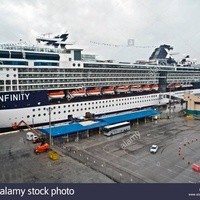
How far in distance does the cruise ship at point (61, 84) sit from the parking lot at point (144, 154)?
5.89 m

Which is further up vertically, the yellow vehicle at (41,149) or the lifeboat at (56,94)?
the lifeboat at (56,94)

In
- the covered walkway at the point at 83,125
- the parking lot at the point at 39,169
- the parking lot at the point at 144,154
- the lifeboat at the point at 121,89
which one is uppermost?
the lifeboat at the point at 121,89

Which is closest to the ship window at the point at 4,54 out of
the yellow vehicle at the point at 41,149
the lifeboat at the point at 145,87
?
the yellow vehicle at the point at 41,149

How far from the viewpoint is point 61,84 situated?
27.5 meters

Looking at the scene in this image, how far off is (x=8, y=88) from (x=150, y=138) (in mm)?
16602

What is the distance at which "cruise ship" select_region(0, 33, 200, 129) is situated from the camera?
23.0 m

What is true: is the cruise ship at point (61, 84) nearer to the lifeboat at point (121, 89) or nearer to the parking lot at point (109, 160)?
the lifeboat at point (121, 89)

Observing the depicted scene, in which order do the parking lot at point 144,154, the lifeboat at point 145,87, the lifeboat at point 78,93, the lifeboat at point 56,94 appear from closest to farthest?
the parking lot at point 144,154, the lifeboat at point 56,94, the lifeboat at point 78,93, the lifeboat at point 145,87

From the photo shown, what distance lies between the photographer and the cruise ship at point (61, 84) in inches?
904

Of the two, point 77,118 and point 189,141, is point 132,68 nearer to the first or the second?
point 77,118

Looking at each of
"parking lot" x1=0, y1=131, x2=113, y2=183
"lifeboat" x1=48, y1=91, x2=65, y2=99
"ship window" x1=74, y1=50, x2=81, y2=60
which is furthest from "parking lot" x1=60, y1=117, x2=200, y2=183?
"ship window" x1=74, y1=50, x2=81, y2=60

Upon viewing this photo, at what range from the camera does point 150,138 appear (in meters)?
22.7

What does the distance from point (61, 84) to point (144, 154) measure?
48.7ft

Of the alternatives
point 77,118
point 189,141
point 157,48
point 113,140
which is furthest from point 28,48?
point 157,48
